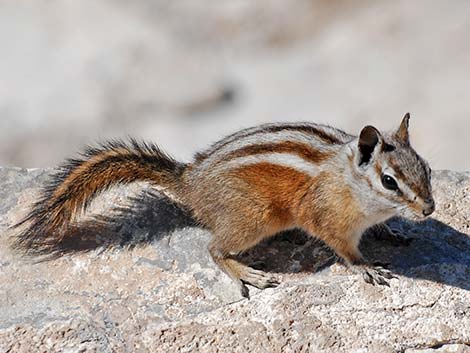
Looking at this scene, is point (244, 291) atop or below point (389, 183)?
below

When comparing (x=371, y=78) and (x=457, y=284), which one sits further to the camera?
(x=371, y=78)

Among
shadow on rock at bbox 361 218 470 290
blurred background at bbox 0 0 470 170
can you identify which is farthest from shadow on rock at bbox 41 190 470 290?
blurred background at bbox 0 0 470 170

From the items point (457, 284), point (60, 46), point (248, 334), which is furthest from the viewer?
point (60, 46)

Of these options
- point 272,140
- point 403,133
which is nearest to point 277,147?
point 272,140

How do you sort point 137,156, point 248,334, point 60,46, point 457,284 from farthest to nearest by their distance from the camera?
point 60,46, point 137,156, point 457,284, point 248,334

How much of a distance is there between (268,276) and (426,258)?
0.86m

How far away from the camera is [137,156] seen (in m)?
5.45

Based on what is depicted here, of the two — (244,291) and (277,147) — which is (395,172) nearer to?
(277,147)

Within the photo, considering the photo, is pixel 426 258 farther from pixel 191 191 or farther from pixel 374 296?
pixel 191 191

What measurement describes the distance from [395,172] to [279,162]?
663 millimetres

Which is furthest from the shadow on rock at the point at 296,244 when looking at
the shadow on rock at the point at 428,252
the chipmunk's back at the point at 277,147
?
the chipmunk's back at the point at 277,147

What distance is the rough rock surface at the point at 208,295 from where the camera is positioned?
187 inches

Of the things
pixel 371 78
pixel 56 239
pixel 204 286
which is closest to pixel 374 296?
pixel 204 286

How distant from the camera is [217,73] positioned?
10211 mm
